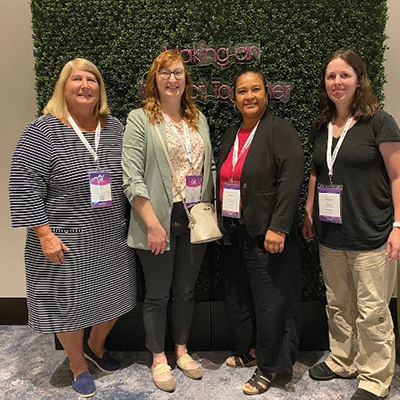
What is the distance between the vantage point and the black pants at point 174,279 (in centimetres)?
204

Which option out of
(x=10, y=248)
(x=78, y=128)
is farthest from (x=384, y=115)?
(x=10, y=248)

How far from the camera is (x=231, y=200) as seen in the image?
1.96 meters

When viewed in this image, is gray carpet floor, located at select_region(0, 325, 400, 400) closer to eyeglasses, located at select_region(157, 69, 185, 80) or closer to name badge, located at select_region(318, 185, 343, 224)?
name badge, located at select_region(318, 185, 343, 224)

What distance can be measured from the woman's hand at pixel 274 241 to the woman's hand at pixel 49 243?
3.33 feet

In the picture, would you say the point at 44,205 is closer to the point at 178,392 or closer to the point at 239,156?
the point at 239,156

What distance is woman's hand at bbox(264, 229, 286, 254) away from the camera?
6.16 ft

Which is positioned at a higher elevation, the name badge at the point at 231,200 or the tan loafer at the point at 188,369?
the name badge at the point at 231,200

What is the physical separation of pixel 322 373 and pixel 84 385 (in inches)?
51.1

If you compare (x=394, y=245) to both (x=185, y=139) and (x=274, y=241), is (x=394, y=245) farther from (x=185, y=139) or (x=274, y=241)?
(x=185, y=139)

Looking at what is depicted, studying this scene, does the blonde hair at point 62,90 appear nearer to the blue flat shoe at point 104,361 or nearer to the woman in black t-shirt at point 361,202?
the woman in black t-shirt at point 361,202

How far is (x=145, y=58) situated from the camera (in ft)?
7.48

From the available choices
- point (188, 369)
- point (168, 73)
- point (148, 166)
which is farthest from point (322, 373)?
point (168, 73)

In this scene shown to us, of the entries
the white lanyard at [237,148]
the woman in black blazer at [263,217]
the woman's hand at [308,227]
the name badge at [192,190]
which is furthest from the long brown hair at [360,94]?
the name badge at [192,190]

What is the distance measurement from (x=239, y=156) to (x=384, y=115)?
0.70 metres
